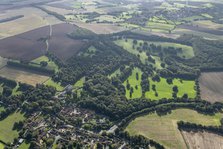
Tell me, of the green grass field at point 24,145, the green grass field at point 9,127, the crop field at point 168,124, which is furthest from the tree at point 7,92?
the crop field at point 168,124

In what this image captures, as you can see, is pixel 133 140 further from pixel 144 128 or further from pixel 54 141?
pixel 54 141

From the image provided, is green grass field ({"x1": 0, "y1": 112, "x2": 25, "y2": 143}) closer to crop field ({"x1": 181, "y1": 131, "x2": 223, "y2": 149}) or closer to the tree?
the tree

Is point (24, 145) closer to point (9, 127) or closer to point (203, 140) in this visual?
point (9, 127)

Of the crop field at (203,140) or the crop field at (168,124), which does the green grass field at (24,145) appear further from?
the crop field at (203,140)

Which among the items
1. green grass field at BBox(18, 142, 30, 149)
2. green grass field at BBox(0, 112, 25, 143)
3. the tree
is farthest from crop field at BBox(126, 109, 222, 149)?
the tree

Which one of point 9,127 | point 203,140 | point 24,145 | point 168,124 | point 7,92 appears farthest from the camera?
point 7,92

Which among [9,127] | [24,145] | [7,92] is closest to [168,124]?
[24,145]
